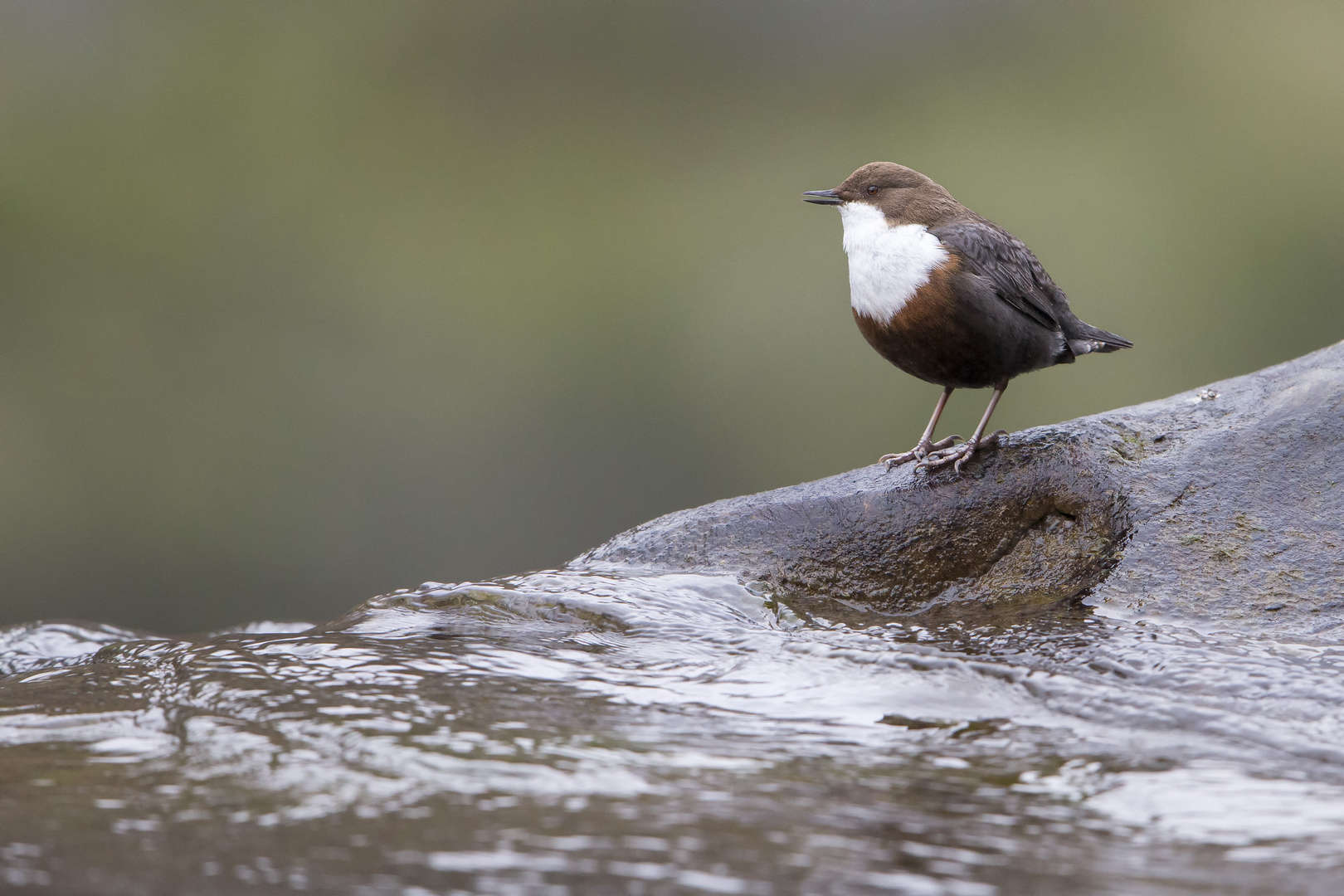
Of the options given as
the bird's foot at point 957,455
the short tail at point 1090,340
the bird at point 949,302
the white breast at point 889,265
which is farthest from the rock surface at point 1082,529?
the white breast at point 889,265

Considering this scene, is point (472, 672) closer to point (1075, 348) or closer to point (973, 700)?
point (973, 700)

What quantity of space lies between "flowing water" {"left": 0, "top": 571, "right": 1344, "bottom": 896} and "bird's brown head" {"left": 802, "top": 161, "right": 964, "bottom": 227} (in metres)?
1.68

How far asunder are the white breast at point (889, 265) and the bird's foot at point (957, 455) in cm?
51

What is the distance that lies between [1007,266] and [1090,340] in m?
0.48

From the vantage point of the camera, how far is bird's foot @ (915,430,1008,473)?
3.68m

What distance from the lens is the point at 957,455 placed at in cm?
370

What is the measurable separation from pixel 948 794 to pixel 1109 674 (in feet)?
2.47

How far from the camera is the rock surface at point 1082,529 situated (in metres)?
3.16

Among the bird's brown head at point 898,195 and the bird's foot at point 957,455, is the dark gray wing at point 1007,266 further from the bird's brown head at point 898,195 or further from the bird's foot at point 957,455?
the bird's foot at point 957,455

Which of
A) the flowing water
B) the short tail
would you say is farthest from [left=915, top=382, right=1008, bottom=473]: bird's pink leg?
the flowing water

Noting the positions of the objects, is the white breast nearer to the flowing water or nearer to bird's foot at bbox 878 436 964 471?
bird's foot at bbox 878 436 964 471

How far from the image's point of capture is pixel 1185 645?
2.74 m

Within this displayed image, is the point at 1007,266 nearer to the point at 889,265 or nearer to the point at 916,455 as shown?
the point at 889,265

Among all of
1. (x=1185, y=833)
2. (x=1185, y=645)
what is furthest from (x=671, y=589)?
(x=1185, y=833)
